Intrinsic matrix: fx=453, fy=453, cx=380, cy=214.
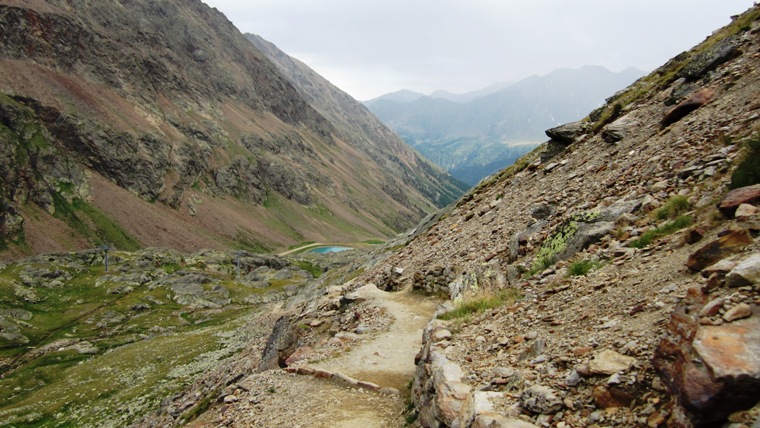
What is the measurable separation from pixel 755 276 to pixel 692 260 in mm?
2297

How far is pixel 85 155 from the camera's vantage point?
18212 centimetres

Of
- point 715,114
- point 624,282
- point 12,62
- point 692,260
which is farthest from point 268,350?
point 12,62

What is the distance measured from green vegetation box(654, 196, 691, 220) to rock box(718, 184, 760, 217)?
2566mm

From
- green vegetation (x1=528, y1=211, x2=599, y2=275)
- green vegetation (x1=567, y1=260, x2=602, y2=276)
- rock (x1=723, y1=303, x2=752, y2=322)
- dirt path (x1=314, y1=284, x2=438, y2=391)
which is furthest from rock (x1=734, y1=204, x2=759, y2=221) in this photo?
dirt path (x1=314, y1=284, x2=438, y2=391)

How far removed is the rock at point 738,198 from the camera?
1044cm

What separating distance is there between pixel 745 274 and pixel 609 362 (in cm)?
279

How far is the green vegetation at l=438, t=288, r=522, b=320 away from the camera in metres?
15.5

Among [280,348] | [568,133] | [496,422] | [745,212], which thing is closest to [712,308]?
[745,212]

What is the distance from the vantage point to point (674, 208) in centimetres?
1394

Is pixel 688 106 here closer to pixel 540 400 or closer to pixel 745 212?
pixel 745 212

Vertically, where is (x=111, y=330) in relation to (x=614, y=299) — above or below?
below

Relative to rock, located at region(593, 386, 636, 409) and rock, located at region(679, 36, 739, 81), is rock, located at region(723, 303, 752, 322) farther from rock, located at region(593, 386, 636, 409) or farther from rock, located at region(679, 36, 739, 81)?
rock, located at region(679, 36, 739, 81)

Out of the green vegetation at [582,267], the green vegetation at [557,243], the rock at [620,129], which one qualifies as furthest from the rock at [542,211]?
the green vegetation at [582,267]

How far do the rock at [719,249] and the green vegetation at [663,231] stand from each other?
125 inches
